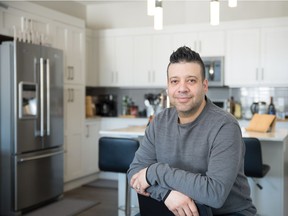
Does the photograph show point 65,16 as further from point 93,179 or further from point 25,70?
point 93,179

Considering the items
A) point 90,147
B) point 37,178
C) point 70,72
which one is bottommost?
point 37,178

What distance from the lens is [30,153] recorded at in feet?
12.6

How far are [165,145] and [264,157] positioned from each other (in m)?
1.84

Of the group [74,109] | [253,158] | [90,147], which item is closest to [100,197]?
[90,147]

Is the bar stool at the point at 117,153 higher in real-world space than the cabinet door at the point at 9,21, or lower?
lower

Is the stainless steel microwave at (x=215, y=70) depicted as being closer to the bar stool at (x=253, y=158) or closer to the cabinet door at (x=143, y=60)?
the cabinet door at (x=143, y=60)

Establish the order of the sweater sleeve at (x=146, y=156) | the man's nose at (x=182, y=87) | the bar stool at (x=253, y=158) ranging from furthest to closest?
the bar stool at (x=253, y=158)
the sweater sleeve at (x=146, y=156)
the man's nose at (x=182, y=87)

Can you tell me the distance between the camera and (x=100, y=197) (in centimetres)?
458

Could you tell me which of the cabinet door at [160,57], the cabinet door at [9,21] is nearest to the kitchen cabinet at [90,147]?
the cabinet door at [160,57]

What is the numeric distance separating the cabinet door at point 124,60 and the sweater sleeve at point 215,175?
4191mm

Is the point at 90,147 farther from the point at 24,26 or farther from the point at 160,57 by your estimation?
the point at 24,26

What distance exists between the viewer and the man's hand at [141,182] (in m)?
1.48

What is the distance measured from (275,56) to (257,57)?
0.75ft

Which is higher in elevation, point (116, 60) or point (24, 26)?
point (24, 26)
